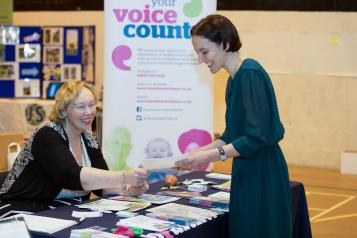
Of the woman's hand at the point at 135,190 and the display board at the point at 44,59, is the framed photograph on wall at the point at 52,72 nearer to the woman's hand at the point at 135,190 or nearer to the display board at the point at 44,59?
the display board at the point at 44,59

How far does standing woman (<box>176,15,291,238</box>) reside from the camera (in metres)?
2.67

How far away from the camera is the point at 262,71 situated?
2707 mm

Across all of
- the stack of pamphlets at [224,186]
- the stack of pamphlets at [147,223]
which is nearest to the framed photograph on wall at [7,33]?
the stack of pamphlets at [224,186]

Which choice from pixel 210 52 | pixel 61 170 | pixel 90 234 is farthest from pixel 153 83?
pixel 90 234

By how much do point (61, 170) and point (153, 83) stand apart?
182 centimetres

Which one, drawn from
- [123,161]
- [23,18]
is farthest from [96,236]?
[23,18]

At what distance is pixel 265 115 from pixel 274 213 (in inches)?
16.7

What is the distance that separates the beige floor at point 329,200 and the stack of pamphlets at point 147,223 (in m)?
2.85

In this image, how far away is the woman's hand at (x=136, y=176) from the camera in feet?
9.57

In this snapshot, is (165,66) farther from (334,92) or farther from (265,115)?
(334,92)

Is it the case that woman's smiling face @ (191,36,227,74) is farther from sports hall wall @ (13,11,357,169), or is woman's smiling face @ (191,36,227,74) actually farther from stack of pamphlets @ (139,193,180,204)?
sports hall wall @ (13,11,357,169)

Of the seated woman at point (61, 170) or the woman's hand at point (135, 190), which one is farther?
the woman's hand at point (135, 190)

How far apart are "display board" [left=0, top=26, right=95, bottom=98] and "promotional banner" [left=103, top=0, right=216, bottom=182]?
5.07 meters

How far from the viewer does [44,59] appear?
979 centimetres
